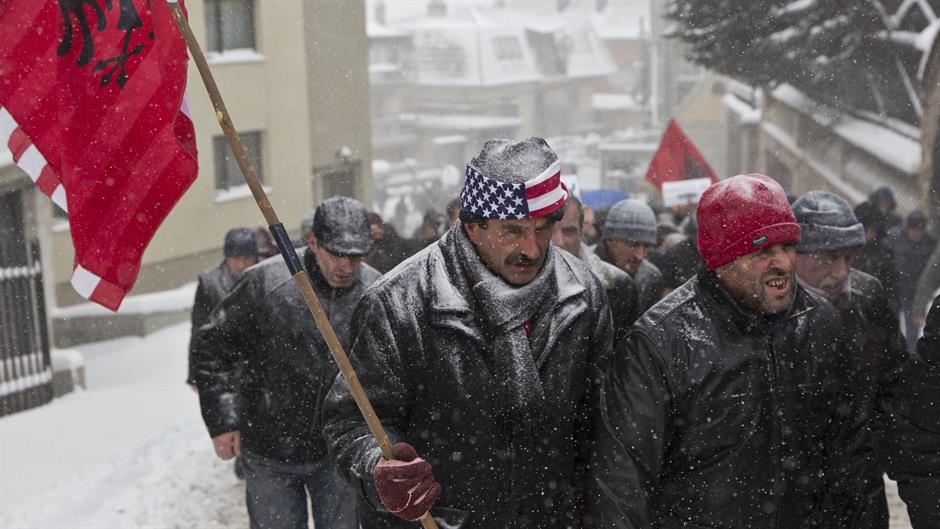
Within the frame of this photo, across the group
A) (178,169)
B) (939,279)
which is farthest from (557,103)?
(178,169)

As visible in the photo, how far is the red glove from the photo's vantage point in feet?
9.86

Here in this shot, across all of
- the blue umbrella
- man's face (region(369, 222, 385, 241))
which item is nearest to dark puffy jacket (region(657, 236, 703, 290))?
man's face (region(369, 222, 385, 241))

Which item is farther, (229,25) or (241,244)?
(229,25)

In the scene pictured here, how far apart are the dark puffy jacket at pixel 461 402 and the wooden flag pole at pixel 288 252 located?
117mm

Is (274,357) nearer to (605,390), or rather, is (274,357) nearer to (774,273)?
(605,390)

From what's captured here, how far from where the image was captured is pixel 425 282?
332cm

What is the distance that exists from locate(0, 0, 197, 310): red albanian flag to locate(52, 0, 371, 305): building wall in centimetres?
1486

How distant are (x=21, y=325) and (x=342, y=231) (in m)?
7.35

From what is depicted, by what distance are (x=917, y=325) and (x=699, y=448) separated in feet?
31.0

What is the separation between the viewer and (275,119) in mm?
23438

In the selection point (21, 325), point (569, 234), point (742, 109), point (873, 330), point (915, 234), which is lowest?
point (742, 109)

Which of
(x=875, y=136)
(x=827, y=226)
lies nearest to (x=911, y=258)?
(x=827, y=226)

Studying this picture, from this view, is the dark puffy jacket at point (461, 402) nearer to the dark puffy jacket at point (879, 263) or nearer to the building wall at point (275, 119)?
the dark puffy jacket at point (879, 263)

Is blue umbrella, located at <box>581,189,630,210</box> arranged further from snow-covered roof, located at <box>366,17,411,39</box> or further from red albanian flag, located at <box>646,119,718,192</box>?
snow-covered roof, located at <box>366,17,411,39</box>
